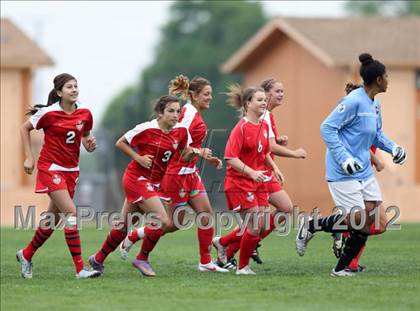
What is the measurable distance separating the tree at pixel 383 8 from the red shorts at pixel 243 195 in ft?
236

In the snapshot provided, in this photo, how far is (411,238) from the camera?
56.7 ft

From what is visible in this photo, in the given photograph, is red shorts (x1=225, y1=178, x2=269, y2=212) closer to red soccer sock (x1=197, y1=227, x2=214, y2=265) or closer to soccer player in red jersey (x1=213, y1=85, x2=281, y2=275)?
soccer player in red jersey (x1=213, y1=85, x2=281, y2=275)

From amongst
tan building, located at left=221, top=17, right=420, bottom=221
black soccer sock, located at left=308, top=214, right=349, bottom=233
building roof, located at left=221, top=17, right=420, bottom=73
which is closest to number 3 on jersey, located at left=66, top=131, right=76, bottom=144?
black soccer sock, located at left=308, top=214, right=349, bottom=233

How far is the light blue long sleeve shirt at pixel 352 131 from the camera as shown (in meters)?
10.9

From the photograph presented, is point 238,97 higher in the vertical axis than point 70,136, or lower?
higher

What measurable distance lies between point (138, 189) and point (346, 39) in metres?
25.0

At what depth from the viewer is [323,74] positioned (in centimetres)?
3550

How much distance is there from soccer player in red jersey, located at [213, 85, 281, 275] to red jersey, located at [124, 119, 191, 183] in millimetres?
561

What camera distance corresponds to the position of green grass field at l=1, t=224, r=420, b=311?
30.1ft

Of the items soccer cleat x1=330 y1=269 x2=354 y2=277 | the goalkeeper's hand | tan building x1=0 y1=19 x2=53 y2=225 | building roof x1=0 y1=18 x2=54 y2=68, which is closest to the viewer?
the goalkeeper's hand

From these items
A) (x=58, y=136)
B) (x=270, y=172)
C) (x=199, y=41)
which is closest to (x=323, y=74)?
(x=270, y=172)

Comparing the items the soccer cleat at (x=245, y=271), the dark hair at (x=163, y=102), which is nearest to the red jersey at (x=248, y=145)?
the dark hair at (x=163, y=102)

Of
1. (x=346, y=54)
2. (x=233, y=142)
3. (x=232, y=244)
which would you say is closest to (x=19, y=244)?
(x=232, y=244)

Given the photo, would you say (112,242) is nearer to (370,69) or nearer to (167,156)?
(167,156)
